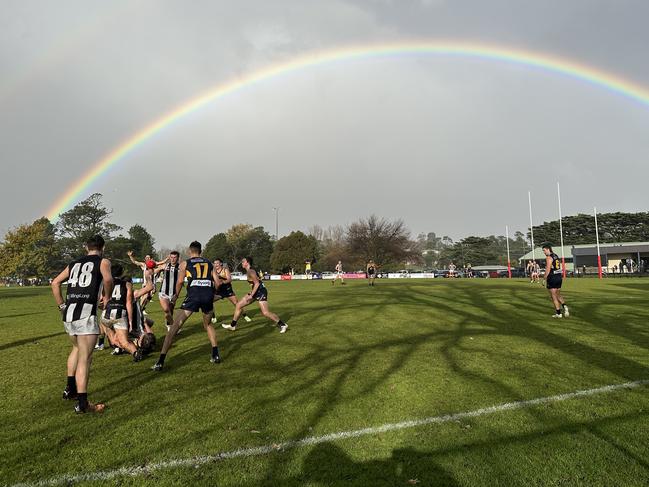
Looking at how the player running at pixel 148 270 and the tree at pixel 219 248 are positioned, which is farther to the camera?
the tree at pixel 219 248

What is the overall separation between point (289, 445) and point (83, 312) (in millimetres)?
3148

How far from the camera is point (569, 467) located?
3398 millimetres

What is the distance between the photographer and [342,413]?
15.3 feet

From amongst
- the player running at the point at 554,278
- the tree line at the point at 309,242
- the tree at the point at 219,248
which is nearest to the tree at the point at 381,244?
the tree line at the point at 309,242

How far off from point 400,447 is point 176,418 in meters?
2.59

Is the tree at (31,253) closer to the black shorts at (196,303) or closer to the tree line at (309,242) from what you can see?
the tree line at (309,242)

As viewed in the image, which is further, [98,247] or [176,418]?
[98,247]

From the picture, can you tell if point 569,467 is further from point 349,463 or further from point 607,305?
point 607,305

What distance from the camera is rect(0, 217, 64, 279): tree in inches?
Answer: 2165

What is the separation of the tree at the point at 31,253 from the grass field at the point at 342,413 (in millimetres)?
58104

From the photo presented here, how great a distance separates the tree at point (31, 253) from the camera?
54981mm

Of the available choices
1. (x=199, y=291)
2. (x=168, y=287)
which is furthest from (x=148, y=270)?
(x=199, y=291)

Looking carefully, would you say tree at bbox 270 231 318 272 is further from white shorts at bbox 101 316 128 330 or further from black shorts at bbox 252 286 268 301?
white shorts at bbox 101 316 128 330

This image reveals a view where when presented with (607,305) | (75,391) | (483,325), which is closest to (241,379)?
(75,391)
